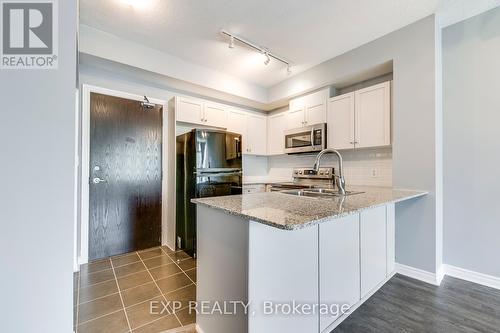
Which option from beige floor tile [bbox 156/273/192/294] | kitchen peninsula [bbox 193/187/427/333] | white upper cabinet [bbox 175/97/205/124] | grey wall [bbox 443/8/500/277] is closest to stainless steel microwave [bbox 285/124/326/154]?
grey wall [bbox 443/8/500/277]

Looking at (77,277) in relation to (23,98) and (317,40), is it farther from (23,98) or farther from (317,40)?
(317,40)

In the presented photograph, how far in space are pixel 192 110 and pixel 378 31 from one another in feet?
8.13

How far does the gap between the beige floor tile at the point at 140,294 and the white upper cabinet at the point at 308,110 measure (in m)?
2.88

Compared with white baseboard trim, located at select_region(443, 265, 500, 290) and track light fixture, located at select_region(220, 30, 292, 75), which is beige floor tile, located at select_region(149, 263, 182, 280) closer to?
track light fixture, located at select_region(220, 30, 292, 75)

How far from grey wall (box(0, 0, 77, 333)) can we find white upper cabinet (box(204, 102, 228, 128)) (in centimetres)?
223

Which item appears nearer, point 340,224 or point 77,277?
point 340,224

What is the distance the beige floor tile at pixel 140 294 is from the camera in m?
1.84

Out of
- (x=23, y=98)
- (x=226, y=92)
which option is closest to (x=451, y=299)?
(x=23, y=98)

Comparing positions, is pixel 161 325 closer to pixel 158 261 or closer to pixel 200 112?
pixel 158 261

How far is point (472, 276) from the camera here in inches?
83.0

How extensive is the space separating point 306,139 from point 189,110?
70.6 inches

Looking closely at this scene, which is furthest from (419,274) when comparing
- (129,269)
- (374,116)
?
(129,269)

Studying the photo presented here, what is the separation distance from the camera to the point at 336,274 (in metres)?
1.47

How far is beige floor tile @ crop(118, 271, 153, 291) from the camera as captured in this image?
6.82 ft
